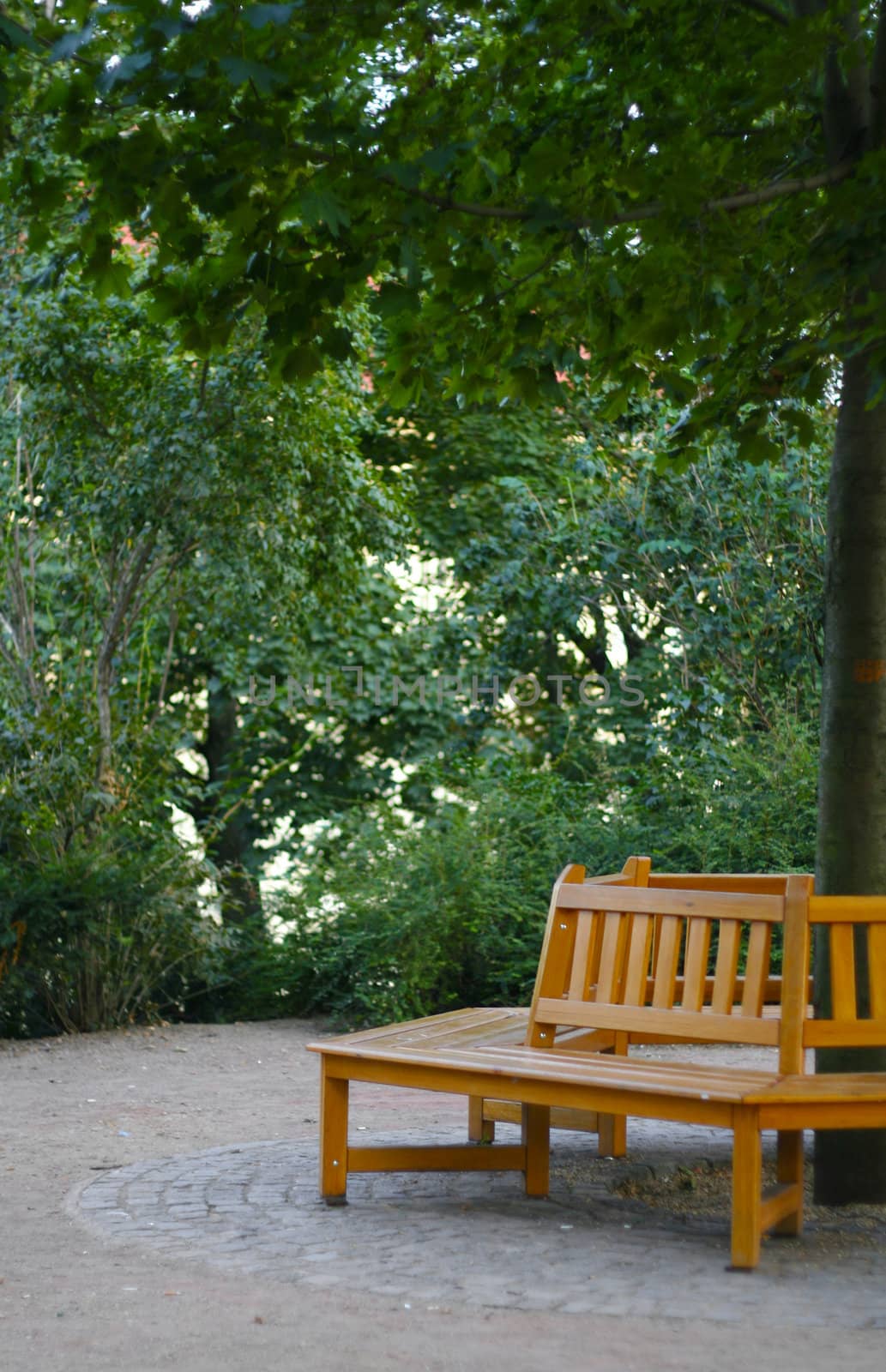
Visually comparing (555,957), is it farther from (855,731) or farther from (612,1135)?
(855,731)

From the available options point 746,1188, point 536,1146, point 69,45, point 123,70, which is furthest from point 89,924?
point 69,45

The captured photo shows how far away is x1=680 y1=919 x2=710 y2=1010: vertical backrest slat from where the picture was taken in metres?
5.05

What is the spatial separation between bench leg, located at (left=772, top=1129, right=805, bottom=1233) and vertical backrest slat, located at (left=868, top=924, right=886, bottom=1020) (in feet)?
1.56

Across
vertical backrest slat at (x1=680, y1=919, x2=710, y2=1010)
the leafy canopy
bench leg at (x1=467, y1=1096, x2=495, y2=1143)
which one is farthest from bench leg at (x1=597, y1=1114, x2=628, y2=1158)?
the leafy canopy

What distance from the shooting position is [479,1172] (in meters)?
5.94

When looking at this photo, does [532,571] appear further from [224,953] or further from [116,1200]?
[116,1200]

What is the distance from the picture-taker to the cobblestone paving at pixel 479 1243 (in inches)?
165

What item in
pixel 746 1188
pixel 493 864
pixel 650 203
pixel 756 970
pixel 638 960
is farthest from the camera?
pixel 493 864

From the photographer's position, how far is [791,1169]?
5027mm

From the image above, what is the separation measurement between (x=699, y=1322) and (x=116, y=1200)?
2379mm

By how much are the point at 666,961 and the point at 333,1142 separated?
1.33 metres

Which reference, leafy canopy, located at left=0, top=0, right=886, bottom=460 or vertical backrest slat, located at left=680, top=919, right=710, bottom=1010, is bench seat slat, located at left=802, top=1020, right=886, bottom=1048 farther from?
leafy canopy, located at left=0, top=0, right=886, bottom=460

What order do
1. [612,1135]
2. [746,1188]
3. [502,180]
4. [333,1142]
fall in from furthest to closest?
[612,1135], [502,180], [333,1142], [746,1188]

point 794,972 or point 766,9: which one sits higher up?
point 766,9
